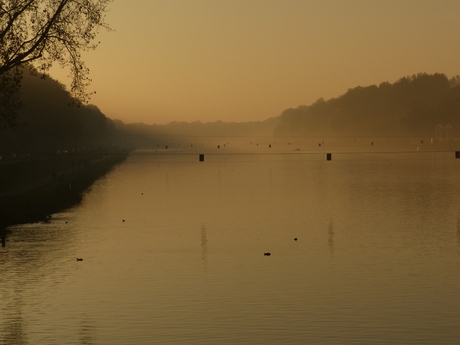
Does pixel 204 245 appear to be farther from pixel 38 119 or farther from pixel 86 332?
pixel 38 119

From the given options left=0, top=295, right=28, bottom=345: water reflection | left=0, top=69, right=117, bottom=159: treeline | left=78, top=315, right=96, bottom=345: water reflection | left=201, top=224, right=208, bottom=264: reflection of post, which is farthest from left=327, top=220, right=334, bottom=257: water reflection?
left=0, top=69, right=117, bottom=159: treeline

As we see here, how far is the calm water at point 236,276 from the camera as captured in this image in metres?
23.6

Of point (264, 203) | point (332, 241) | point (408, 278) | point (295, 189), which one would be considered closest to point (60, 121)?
point (295, 189)

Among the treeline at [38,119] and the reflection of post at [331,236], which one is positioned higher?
the treeline at [38,119]

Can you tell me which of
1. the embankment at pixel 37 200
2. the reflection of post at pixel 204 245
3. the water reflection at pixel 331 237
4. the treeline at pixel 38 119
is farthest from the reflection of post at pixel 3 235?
the treeline at pixel 38 119

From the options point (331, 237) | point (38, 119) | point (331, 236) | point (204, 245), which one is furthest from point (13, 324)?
point (38, 119)

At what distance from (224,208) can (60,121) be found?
3109 inches

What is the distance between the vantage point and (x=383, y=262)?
36469mm

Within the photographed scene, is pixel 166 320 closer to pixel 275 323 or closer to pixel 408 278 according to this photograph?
pixel 275 323

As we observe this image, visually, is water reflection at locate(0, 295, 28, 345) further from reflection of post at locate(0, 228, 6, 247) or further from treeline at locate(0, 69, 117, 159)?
treeline at locate(0, 69, 117, 159)

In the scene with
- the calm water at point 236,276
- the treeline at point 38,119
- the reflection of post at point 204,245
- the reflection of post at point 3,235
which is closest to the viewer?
the calm water at point 236,276

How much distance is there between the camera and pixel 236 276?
33000mm

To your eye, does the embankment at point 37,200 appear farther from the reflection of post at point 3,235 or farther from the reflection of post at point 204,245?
the reflection of post at point 204,245

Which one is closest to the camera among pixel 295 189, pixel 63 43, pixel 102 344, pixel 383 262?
pixel 102 344
